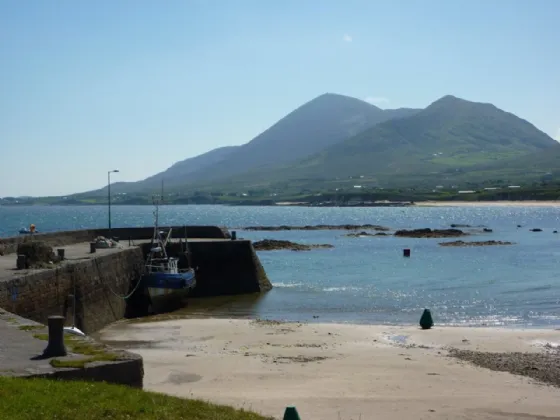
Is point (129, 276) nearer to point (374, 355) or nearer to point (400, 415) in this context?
point (374, 355)

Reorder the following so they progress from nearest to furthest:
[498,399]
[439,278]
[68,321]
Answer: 1. [498,399]
2. [68,321]
3. [439,278]

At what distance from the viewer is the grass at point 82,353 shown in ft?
43.9

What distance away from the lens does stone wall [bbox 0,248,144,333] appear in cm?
2350

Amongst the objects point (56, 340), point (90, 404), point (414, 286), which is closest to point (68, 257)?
point (56, 340)

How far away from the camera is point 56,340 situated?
Answer: 14109mm

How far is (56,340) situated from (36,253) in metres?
14.7

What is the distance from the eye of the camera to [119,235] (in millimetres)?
48844

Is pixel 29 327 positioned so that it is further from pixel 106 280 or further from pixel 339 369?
pixel 106 280

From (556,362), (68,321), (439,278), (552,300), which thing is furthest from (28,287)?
(439,278)

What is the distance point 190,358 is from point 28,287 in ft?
19.2

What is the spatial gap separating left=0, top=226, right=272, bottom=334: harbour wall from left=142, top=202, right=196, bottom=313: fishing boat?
0.67 meters

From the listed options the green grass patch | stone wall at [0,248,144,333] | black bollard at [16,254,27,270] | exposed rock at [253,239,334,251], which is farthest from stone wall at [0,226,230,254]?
exposed rock at [253,239,334,251]

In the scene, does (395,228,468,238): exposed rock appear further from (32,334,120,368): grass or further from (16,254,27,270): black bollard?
(32,334,120,368): grass

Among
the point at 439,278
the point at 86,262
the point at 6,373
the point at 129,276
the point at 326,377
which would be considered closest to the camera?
the point at 6,373
